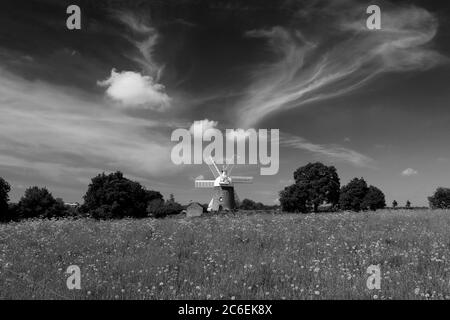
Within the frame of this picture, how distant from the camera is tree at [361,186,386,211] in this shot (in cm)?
8503

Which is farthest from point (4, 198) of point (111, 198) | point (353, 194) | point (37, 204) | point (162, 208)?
point (353, 194)

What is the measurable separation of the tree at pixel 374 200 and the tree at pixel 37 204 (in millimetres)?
58632

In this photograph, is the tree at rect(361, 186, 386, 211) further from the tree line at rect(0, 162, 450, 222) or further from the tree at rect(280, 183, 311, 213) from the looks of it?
the tree at rect(280, 183, 311, 213)

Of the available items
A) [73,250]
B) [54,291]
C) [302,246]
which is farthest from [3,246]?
[302,246]

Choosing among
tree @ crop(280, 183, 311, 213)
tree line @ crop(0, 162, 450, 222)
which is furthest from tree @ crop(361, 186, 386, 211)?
tree @ crop(280, 183, 311, 213)

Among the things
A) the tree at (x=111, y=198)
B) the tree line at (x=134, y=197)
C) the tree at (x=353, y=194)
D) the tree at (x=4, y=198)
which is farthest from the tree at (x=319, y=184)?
the tree at (x=4, y=198)

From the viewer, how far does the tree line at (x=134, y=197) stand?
73188mm

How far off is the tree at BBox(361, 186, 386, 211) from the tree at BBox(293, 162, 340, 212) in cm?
722

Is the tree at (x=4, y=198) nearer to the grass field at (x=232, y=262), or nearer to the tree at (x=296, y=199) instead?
the tree at (x=296, y=199)

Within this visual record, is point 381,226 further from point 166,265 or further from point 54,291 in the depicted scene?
point 54,291

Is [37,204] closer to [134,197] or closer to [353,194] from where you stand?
[134,197]

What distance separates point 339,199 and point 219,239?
77960 mm

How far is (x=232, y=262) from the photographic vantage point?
930cm

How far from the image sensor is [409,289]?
733 cm
